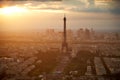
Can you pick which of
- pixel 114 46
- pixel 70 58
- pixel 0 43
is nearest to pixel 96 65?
pixel 70 58

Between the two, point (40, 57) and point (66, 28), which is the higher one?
point (66, 28)

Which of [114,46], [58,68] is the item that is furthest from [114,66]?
[114,46]

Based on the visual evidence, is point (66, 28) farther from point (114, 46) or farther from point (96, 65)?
point (96, 65)

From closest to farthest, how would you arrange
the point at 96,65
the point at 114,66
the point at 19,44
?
the point at 114,66, the point at 96,65, the point at 19,44

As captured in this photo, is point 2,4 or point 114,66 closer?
point 2,4

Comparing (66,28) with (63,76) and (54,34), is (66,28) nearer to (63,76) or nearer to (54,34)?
(54,34)

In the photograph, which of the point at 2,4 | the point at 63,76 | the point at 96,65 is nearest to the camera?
the point at 2,4
